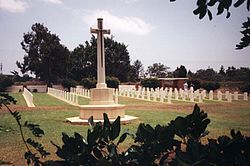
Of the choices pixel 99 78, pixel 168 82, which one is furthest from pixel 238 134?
pixel 168 82

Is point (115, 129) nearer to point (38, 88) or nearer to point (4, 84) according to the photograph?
point (4, 84)

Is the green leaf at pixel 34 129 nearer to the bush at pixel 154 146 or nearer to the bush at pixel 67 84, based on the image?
the bush at pixel 154 146

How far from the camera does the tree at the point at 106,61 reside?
54312mm

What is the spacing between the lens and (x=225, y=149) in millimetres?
1093

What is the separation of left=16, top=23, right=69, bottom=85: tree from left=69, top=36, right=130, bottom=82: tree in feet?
11.8

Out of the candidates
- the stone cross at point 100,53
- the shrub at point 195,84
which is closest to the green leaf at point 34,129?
the stone cross at point 100,53

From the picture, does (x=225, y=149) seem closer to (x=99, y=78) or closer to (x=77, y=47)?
(x=99, y=78)

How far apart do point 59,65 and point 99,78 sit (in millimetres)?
38292

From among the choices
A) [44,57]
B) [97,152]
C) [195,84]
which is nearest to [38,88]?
[44,57]

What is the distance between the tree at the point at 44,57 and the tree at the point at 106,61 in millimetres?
3592

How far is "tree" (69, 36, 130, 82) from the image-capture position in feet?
178

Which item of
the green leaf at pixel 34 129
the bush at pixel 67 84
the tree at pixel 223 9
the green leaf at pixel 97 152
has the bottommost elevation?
the green leaf at pixel 97 152

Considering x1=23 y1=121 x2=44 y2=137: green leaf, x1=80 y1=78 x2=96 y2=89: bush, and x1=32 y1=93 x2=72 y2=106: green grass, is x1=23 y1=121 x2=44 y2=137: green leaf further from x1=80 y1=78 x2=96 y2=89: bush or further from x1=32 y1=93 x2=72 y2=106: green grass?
x1=80 y1=78 x2=96 y2=89: bush

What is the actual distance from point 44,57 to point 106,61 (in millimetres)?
12128
